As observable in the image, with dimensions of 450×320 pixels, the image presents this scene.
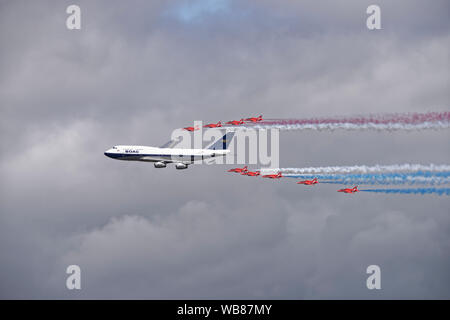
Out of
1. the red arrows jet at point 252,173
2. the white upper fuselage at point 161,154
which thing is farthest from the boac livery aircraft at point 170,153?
the red arrows jet at point 252,173

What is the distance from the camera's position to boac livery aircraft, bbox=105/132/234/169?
15025cm

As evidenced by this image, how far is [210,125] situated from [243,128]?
604cm

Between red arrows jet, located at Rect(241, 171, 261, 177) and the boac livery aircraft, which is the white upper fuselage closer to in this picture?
the boac livery aircraft

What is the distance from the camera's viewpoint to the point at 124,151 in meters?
158

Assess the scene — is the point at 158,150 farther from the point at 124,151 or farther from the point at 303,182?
the point at 303,182

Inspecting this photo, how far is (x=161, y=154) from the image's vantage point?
15312 cm

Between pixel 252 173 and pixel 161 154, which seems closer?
pixel 252 173

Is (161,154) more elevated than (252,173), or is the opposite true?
(161,154)

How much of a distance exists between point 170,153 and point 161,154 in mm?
2178

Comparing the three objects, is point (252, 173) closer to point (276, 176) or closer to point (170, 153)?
point (276, 176)

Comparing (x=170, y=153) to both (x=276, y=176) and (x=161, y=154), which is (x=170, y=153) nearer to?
(x=161, y=154)

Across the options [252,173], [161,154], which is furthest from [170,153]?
[252,173]

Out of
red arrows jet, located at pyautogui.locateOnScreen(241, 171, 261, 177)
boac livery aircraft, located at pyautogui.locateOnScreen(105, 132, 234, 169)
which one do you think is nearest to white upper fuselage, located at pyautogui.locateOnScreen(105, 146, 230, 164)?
boac livery aircraft, located at pyautogui.locateOnScreen(105, 132, 234, 169)
